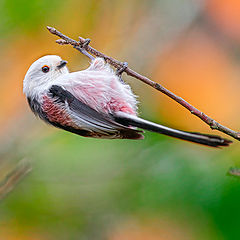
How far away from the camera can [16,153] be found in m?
2.76

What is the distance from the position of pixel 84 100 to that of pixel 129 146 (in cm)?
56

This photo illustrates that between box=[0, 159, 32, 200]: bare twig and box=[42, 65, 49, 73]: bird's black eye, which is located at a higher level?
box=[42, 65, 49, 73]: bird's black eye

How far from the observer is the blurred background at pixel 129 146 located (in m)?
2.46

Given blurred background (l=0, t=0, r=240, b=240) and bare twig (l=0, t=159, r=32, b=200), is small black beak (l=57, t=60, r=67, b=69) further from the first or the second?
bare twig (l=0, t=159, r=32, b=200)

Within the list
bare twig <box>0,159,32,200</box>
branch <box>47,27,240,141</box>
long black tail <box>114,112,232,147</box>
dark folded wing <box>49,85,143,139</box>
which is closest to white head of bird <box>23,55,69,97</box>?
dark folded wing <box>49,85,143,139</box>

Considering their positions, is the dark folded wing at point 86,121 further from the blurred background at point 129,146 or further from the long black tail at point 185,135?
the blurred background at point 129,146

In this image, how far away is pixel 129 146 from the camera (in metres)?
2.89

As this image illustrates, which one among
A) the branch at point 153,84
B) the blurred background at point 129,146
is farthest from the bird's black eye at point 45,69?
the blurred background at point 129,146

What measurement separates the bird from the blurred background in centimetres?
35

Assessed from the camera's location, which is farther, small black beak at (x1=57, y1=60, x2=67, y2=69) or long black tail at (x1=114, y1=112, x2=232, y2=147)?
small black beak at (x1=57, y1=60, x2=67, y2=69)

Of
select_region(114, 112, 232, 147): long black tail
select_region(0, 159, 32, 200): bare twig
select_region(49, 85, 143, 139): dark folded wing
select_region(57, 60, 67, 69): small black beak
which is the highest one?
select_region(57, 60, 67, 69): small black beak

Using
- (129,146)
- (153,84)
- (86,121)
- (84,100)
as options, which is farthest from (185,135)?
(129,146)

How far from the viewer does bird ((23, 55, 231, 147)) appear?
7.80 ft

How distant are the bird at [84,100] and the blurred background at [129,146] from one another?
35 centimetres
